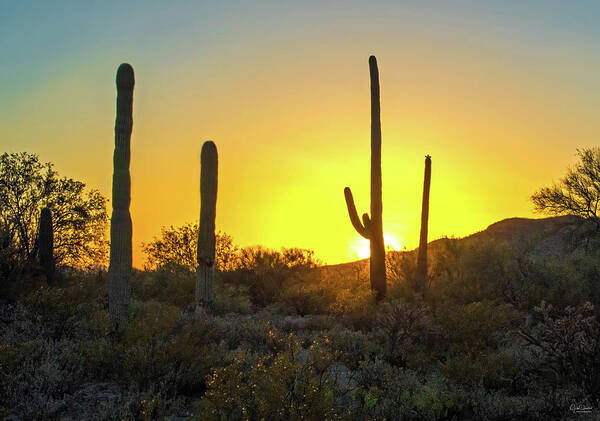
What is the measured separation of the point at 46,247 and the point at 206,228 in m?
5.91

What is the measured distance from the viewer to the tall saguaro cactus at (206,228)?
49.4ft

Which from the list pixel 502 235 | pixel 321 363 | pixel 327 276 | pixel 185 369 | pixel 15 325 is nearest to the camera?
pixel 321 363

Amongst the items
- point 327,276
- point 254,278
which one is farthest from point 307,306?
point 327,276

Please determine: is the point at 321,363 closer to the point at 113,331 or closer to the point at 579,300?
the point at 113,331

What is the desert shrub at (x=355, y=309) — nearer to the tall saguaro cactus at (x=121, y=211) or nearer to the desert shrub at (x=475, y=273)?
the desert shrub at (x=475, y=273)

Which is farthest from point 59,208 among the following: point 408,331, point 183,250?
point 408,331

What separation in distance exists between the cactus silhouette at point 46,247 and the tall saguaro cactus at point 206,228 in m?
4.92

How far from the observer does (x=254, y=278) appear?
24.2 m

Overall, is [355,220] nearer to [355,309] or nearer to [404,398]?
[355,309]

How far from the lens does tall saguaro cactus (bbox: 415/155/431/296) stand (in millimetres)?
20547

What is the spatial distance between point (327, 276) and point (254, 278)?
409 cm

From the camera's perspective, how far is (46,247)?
58.9 feet

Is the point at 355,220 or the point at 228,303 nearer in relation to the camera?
the point at 228,303

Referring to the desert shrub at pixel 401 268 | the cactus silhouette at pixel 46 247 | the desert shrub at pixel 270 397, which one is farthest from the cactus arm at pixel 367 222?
the desert shrub at pixel 270 397
